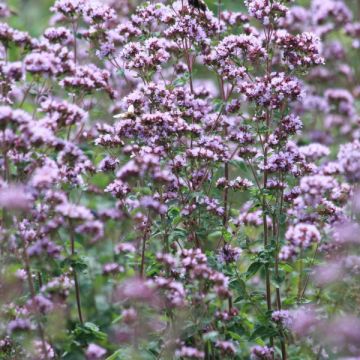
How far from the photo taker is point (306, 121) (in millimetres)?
9992

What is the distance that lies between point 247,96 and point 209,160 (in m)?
0.70

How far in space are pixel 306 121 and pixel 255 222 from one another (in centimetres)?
355

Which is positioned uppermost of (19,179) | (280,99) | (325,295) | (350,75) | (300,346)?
(350,75)

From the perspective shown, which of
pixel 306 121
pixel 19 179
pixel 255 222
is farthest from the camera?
pixel 306 121

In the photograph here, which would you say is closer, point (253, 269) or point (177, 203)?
point (253, 269)

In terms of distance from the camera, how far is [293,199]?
5957 millimetres

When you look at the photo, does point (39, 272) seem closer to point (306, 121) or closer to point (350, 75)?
point (306, 121)

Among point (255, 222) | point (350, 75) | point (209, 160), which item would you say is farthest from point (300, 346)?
point (350, 75)

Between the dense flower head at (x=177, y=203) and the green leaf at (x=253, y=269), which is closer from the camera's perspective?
the dense flower head at (x=177, y=203)

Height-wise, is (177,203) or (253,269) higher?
(177,203)

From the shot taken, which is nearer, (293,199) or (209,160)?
(209,160)

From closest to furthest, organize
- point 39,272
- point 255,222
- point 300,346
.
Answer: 1. point 39,272
2. point 300,346
3. point 255,222

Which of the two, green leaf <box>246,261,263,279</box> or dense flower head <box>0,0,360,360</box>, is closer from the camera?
dense flower head <box>0,0,360,360</box>

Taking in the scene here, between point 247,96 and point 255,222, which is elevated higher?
point 247,96
